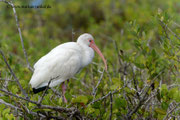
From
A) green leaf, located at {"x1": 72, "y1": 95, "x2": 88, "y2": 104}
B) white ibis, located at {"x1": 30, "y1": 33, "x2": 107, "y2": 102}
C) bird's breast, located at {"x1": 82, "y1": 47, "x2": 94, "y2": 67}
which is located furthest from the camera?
bird's breast, located at {"x1": 82, "y1": 47, "x2": 94, "y2": 67}

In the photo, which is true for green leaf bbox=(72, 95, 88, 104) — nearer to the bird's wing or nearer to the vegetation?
the vegetation

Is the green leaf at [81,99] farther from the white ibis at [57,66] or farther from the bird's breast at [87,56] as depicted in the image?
the bird's breast at [87,56]

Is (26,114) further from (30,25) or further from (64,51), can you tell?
(30,25)

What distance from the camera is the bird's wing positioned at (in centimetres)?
399

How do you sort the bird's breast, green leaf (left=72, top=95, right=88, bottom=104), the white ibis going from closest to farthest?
1. green leaf (left=72, top=95, right=88, bottom=104)
2. the white ibis
3. the bird's breast

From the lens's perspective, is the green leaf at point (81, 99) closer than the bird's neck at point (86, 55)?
Yes

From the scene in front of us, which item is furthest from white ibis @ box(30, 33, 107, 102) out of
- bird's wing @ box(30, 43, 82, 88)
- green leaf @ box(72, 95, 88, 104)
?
green leaf @ box(72, 95, 88, 104)

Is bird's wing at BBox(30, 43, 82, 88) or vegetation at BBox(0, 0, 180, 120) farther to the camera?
bird's wing at BBox(30, 43, 82, 88)

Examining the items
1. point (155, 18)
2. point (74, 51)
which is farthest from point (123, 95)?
point (74, 51)

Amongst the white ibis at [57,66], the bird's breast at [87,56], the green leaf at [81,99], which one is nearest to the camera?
A: the green leaf at [81,99]

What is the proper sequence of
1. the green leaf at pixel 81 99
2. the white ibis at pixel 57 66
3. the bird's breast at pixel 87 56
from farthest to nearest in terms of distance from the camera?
the bird's breast at pixel 87 56
the white ibis at pixel 57 66
the green leaf at pixel 81 99

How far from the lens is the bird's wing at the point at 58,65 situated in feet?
13.1

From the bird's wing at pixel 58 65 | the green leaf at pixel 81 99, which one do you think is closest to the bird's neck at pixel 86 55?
the bird's wing at pixel 58 65

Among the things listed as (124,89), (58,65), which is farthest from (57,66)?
(124,89)
